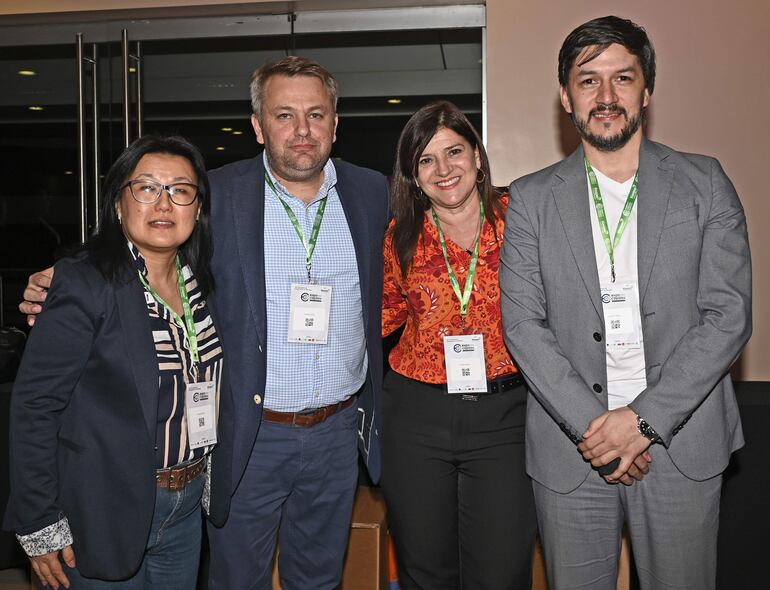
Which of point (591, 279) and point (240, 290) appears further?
point (240, 290)

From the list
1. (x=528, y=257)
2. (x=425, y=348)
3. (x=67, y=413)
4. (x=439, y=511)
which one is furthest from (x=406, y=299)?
(x=67, y=413)

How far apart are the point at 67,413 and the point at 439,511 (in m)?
1.22

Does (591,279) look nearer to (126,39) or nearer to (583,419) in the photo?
(583,419)

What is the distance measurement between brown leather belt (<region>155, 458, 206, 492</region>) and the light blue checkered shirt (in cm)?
41

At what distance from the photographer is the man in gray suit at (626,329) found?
6.97 ft

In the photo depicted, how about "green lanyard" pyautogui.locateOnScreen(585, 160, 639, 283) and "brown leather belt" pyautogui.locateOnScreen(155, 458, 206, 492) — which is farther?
"green lanyard" pyautogui.locateOnScreen(585, 160, 639, 283)

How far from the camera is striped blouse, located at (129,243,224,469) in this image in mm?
2043

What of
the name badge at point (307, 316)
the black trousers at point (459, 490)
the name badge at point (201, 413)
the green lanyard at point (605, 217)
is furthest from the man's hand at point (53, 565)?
the green lanyard at point (605, 217)

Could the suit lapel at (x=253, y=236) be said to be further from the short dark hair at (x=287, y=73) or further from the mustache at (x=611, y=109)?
the mustache at (x=611, y=109)

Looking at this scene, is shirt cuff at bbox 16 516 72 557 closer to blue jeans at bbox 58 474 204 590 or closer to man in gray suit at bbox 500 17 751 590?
blue jeans at bbox 58 474 204 590

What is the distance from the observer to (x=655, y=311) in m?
2.14

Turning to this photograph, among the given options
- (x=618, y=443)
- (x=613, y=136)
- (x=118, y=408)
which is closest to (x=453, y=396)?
(x=618, y=443)

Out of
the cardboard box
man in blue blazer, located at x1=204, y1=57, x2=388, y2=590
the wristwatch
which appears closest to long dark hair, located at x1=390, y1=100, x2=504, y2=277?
man in blue blazer, located at x1=204, y1=57, x2=388, y2=590

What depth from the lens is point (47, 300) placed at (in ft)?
6.37
